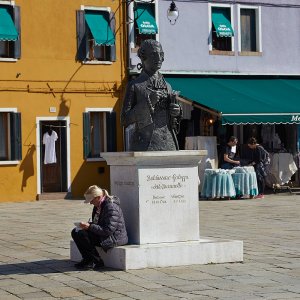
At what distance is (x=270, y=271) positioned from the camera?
13.3m

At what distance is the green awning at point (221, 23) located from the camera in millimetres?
32544

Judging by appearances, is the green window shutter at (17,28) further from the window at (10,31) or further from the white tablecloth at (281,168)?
the white tablecloth at (281,168)

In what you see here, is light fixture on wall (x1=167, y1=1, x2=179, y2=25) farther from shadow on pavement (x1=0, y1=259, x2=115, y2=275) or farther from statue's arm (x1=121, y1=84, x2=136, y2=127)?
shadow on pavement (x1=0, y1=259, x2=115, y2=275)

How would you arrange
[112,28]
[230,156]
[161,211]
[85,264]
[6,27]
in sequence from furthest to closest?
[112,28], [6,27], [230,156], [161,211], [85,264]

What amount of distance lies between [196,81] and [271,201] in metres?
6.17

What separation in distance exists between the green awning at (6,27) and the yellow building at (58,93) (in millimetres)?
28

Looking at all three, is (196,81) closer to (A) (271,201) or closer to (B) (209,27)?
(B) (209,27)

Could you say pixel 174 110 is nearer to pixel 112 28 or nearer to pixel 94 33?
pixel 94 33

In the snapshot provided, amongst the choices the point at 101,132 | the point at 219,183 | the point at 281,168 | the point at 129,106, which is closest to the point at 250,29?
the point at 281,168

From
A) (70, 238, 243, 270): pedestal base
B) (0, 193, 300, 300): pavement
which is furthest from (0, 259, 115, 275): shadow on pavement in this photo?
(70, 238, 243, 270): pedestal base

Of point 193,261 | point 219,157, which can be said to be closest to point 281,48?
point 219,157

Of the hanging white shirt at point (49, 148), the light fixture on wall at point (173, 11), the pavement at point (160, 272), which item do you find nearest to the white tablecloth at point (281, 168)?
the light fixture on wall at point (173, 11)

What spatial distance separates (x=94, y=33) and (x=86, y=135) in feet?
9.89

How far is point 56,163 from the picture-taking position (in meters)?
30.6
